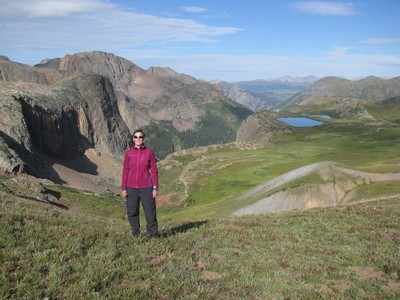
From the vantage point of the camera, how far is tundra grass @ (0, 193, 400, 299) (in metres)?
10.4

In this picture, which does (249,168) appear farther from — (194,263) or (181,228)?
(194,263)

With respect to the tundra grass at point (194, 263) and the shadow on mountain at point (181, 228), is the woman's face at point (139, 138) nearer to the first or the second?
the tundra grass at point (194, 263)

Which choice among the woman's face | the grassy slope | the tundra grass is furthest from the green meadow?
the grassy slope

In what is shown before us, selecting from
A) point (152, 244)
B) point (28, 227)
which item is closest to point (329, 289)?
point (152, 244)

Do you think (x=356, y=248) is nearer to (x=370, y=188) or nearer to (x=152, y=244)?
(x=152, y=244)

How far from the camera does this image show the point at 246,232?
1850 cm

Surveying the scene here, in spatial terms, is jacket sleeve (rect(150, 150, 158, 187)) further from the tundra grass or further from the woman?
the tundra grass

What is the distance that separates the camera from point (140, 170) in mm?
15734

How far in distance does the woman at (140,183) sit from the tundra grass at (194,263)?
0.86m

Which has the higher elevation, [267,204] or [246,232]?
[246,232]

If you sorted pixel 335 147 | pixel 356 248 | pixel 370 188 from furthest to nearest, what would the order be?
pixel 335 147, pixel 370 188, pixel 356 248

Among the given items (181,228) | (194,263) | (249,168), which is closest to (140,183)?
(194,263)

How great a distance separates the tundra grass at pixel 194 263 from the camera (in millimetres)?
10383

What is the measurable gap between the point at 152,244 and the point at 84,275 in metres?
3.94
